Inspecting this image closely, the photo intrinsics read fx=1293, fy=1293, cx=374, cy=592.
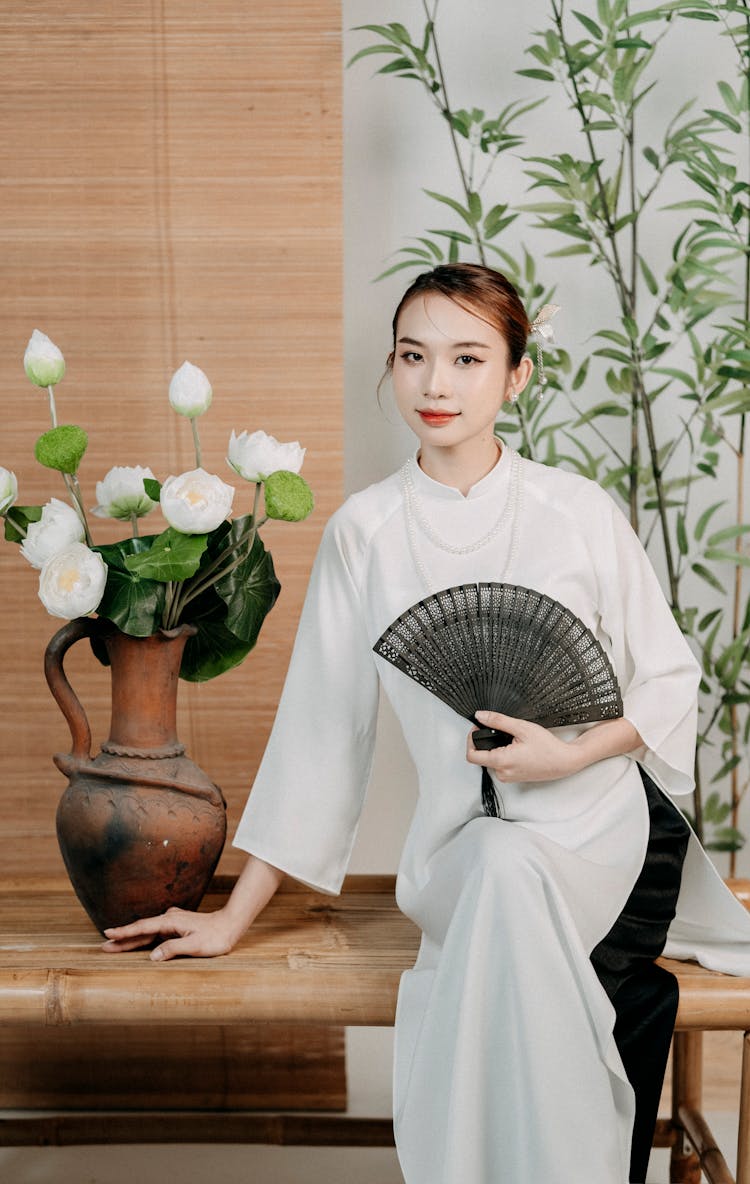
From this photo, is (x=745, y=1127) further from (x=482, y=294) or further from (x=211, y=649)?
(x=482, y=294)

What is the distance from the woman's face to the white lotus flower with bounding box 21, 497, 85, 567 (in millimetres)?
490

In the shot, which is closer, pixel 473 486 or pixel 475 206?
pixel 473 486

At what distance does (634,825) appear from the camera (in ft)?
5.86

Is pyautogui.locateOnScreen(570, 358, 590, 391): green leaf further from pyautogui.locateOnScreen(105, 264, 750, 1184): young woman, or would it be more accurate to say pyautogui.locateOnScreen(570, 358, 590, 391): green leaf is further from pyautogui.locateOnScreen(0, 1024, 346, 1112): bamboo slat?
pyautogui.locateOnScreen(0, 1024, 346, 1112): bamboo slat

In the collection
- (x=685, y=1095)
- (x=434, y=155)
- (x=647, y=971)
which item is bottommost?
(x=685, y=1095)

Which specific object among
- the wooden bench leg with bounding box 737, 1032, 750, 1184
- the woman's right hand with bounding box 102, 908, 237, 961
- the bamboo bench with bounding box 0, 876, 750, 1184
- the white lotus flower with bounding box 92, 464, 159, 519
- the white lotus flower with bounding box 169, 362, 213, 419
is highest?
the white lotus flower with bounding box 169, 362, 213, 419

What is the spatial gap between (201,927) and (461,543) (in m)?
0.66

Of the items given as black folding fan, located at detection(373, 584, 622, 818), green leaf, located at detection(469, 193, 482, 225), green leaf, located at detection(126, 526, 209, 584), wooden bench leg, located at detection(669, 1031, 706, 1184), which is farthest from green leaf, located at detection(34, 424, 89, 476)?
wooden bench leg, located at detection(669, 1031, 706, 1184)

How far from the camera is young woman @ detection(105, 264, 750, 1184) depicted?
151 cm

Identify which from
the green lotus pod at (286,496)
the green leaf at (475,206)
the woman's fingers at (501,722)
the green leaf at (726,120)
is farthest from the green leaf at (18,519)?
the green leaf at (726,120)

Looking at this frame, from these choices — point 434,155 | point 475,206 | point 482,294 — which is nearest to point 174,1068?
point 482,294

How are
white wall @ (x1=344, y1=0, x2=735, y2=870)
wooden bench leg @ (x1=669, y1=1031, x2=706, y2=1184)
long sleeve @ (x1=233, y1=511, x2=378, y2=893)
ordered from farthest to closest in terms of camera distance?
white wall @ (x1=344, y1=0, x2=735, y2=870) → wooden bench leg @ (x1=669, y1=1031, x2=706, y2=1184) → long sleeve @ (x1=233, y1=511, x2=378, y2=893)

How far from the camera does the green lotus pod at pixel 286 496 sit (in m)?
1.75

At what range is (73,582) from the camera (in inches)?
67.2
